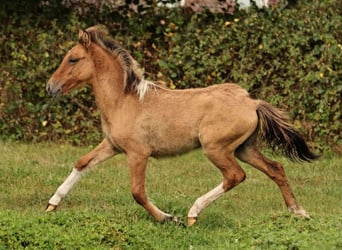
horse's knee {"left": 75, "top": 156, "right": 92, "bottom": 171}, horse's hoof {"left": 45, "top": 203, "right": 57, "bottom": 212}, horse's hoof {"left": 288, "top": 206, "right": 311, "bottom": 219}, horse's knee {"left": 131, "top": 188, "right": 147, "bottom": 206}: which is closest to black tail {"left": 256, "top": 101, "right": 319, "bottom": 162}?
horse's hoof {"left": 288, "top": 206, "right": 311, "bottom": 219}

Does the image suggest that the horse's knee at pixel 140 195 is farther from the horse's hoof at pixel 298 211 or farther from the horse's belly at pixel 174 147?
the horse's hoof at pixel 298 211

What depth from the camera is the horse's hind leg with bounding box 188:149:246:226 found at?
884 centimetres

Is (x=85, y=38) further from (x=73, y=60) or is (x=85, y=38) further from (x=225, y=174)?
(x=225, y=174)

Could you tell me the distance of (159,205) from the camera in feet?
31.0

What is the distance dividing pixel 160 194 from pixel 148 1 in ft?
16.5

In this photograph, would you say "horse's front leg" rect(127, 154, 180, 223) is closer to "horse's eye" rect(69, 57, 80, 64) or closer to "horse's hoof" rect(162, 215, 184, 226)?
"horse's hoof" rect(162, 215, 184, 226)

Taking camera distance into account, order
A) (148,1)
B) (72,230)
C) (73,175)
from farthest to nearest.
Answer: (148,1), (73,175), (72,230)

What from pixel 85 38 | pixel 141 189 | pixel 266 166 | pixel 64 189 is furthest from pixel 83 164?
pixel 266 166

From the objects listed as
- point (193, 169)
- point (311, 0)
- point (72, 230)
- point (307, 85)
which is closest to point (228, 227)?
point (72, 230)

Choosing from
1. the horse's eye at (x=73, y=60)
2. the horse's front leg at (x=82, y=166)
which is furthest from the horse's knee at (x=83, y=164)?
the horse's eye at (x=73, y=60)

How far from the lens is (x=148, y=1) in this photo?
1468cm

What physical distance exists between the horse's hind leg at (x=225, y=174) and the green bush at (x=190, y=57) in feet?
15.7

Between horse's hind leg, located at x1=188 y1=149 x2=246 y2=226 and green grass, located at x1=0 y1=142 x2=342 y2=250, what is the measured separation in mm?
167

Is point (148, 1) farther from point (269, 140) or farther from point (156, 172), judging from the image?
point (269, 140)
